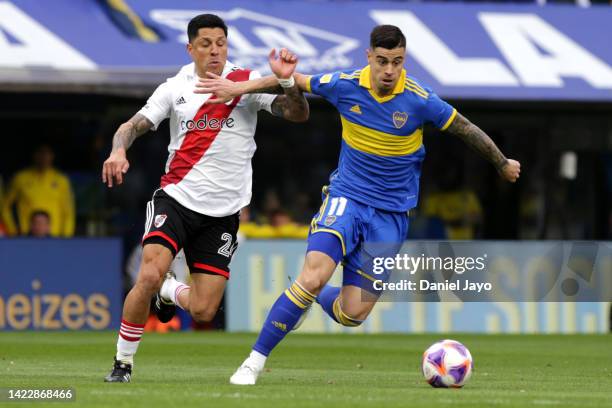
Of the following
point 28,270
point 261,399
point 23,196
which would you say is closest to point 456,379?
point 261,399

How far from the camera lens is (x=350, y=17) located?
20688 mm

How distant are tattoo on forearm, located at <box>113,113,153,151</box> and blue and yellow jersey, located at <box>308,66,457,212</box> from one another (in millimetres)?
1180

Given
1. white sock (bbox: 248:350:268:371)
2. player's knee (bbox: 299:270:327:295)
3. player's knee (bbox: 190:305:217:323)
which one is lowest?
player's knee (bbox: 190:305:217:323)

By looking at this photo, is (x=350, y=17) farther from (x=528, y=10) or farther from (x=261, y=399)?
(x=261, y=399)

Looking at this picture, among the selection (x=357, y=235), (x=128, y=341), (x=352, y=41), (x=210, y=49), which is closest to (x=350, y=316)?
(x=357, y=235)

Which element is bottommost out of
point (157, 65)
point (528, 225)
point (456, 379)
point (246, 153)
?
point (528, 225)

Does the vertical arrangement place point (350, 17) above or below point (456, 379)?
below

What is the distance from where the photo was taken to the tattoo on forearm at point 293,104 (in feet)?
33.6

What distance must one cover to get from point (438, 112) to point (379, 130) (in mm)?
442

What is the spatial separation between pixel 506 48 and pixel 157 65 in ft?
16.2

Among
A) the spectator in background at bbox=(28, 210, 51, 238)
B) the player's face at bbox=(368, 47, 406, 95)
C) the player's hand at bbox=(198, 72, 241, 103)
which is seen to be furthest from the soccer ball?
the spectator in background at bbox=(28, 210, 51, 238)

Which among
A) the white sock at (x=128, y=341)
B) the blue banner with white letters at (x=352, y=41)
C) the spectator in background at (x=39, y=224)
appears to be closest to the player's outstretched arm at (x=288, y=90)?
the white sock at (x=128, y=341)

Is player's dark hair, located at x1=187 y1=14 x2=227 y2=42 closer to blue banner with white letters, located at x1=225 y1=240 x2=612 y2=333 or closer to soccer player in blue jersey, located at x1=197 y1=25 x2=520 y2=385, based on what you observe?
soccer player in blue jersey, located at x1=197 y1=25 x2=520 y2=385

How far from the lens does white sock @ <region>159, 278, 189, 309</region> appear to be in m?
11.3
